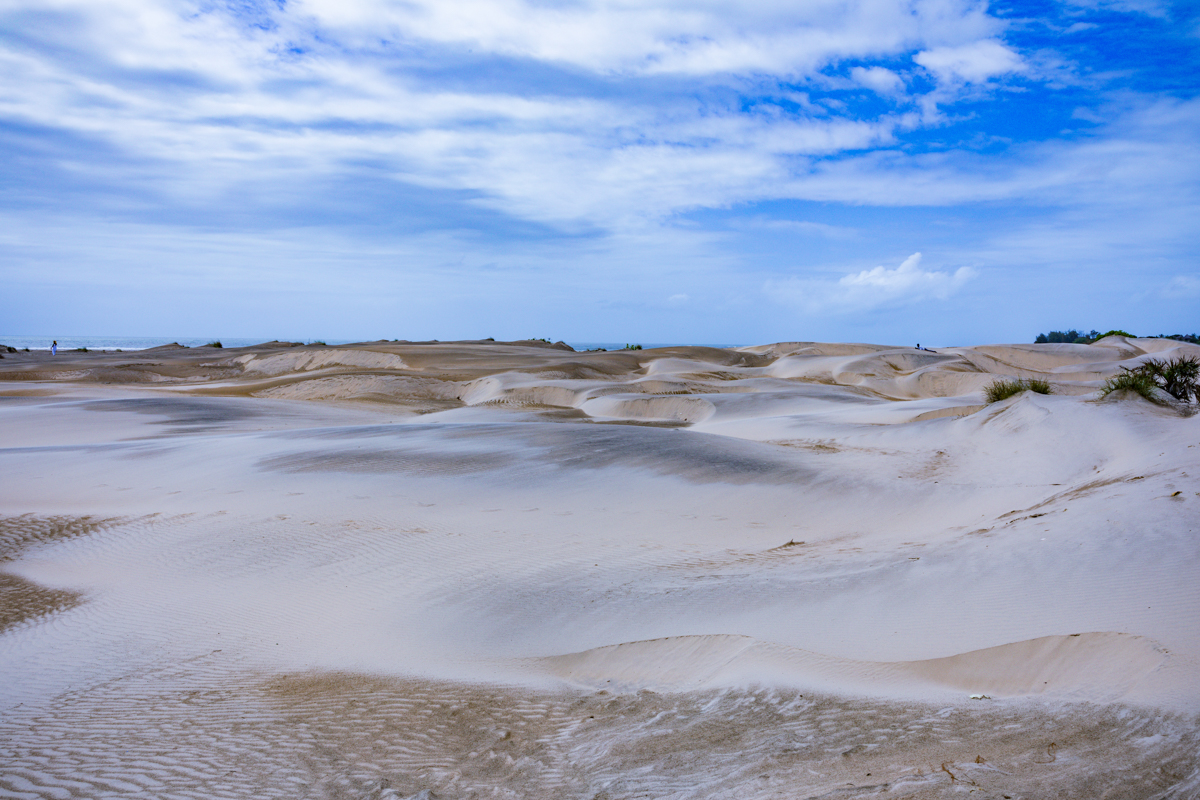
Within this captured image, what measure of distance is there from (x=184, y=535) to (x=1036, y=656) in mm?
8935

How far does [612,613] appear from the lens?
589 centimetres

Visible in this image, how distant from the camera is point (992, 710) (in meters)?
3.63

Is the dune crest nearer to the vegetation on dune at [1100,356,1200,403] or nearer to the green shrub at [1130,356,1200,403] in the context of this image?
the vegetation on dune at [1100,356,1200,403]

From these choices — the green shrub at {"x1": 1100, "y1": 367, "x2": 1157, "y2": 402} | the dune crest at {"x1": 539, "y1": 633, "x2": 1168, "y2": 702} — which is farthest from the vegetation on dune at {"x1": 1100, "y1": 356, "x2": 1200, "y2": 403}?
the dune crest at {"x1": 539, "y1": 633, "x2": 1168, "y2": 702}

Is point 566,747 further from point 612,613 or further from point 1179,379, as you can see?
point 1179,379

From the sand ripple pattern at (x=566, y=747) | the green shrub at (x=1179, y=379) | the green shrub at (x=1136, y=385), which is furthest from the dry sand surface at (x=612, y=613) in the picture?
the green shrub at (x=1179, y=379)

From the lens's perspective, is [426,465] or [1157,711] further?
[426,465]

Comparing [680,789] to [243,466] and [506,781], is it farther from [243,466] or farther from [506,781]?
[243,466]

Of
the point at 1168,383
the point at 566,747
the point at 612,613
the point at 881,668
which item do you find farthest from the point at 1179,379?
the point at 566,747

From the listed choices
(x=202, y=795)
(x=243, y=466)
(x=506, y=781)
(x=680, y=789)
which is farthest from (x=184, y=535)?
(x=680, y=789)

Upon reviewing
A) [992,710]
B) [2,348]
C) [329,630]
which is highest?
[2,348]

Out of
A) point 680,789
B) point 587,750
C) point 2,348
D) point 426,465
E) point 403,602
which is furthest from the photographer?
point 2,348

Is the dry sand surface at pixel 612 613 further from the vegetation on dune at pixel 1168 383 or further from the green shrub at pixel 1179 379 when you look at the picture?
the green shrub at pixel 1179 379

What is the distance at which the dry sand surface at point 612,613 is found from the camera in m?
3.46
